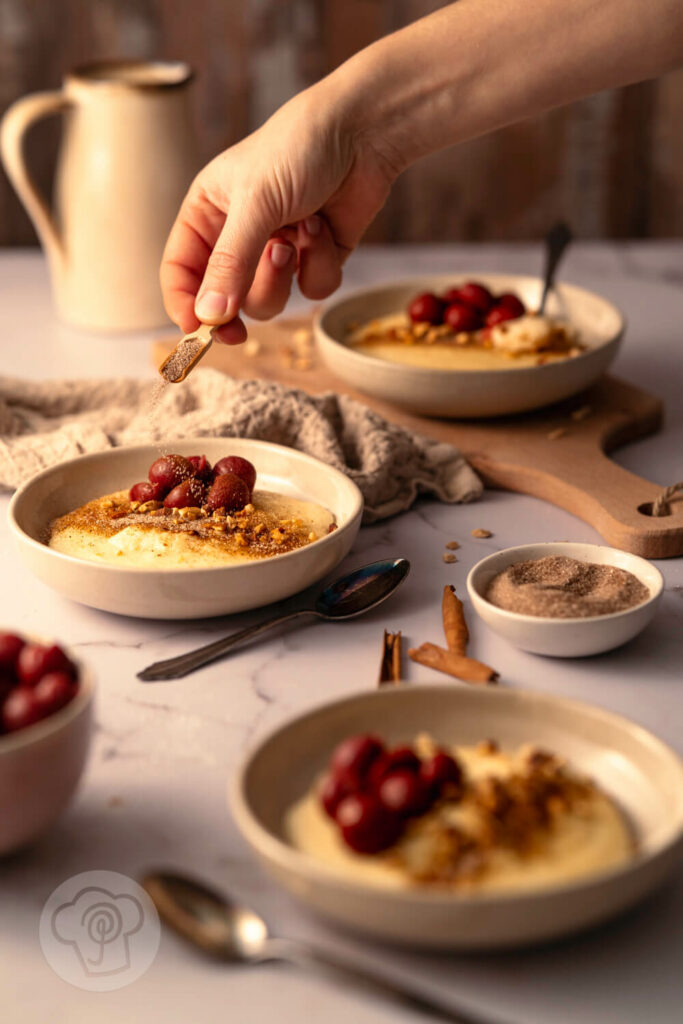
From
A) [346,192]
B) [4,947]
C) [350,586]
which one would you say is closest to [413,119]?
[346,192]

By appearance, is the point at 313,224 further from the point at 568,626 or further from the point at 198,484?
the point at 568,626

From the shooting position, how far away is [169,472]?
110cm

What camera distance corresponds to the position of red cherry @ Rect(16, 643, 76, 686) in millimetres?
695

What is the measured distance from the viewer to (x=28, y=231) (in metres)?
2.44

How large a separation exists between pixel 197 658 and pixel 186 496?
203mm

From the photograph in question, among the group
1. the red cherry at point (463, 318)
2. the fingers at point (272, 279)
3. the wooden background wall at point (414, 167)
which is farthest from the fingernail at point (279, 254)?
the wooden background wall at point (414, 167)

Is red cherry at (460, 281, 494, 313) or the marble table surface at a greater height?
red cherry at (460, 281, 494, 313)

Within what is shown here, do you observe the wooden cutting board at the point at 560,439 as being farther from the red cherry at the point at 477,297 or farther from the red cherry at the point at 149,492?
the red cherry at the point at 149,492

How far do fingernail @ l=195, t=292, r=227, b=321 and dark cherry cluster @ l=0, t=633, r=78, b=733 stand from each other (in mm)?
544

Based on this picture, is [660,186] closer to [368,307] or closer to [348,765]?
[368,307]

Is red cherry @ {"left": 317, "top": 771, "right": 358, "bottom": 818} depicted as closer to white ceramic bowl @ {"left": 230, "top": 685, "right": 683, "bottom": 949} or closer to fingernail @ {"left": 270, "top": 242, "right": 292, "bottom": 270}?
white ceramic bowl @ {"left": 230, "top": 685, "right": 683, "bottom": 949}

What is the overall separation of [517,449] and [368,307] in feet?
1.33

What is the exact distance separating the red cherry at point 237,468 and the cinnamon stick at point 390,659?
0.23 meters
